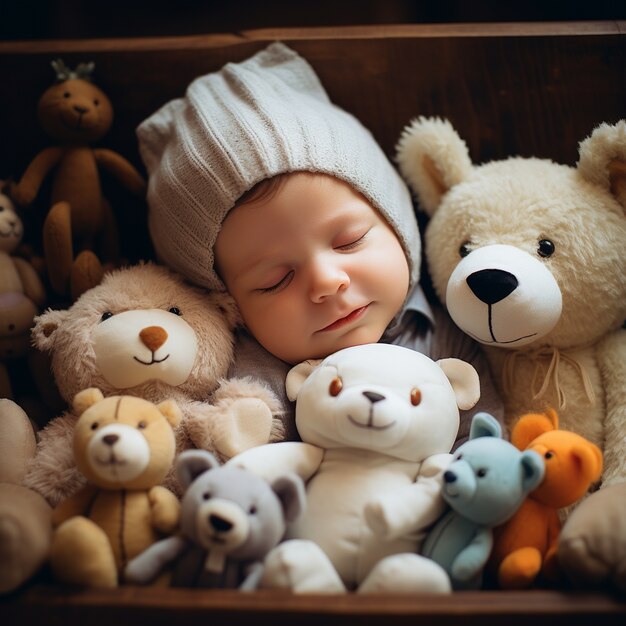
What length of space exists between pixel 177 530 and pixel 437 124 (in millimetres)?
671

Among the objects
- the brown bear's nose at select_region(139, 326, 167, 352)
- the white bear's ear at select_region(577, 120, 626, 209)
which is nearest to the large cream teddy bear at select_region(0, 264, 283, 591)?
the brown bear's nose at select_region(139, 326, 167, 352)

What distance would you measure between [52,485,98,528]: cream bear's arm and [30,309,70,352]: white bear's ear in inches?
9.4

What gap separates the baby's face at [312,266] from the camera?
2.86ft

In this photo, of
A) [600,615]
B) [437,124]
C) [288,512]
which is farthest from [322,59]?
[600,615]

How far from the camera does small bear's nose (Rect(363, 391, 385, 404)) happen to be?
69 centimetres

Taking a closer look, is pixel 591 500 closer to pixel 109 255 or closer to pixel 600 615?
pixel 600 615

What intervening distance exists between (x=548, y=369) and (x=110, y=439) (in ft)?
1.87

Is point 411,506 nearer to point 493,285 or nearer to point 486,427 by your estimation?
point 486,427

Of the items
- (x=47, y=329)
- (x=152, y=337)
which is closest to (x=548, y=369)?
(x=152, y=337)

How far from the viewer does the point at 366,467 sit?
73 cm

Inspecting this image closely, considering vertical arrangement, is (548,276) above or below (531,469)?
above

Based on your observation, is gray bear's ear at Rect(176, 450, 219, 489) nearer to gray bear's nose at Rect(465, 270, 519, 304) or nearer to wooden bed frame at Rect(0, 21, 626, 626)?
gray bear's nose at Rect(465, 270, 519, 304)

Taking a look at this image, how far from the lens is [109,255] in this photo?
1.09 meters

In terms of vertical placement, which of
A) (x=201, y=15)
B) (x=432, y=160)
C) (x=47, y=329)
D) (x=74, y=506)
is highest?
(x=201, y=15)
